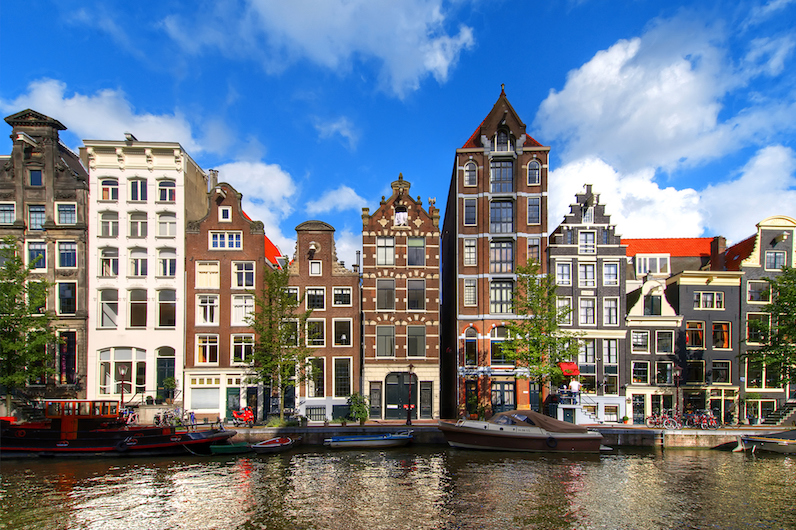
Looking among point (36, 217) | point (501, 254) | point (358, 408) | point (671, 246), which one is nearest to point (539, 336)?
point (501, 254)

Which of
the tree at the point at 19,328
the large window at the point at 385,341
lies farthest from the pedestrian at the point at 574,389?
the tree at the point at 19,328

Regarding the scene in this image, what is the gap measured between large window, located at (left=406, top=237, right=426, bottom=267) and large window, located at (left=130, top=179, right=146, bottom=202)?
21.8 m

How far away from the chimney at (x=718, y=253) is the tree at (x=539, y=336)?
60.4 ft

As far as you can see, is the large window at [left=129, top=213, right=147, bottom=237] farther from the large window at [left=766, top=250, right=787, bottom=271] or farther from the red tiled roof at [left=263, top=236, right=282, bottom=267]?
the large window at [left=766, top=250, right=787, bottom=271]

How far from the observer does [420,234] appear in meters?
43.3

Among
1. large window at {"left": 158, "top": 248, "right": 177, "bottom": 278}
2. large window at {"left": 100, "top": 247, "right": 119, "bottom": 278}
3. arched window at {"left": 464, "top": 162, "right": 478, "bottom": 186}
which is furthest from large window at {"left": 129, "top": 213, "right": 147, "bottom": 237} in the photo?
arched window at {"left": 464, "top": 162, "right": 478, "bottom": 186}

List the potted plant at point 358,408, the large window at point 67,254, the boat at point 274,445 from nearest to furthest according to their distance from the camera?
the boat at point 274,445
the potted plant at point 358,408
the large window at point 67,254

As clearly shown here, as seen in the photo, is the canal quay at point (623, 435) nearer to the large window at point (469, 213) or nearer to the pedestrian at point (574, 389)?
the pedestrian at point (574, 389)

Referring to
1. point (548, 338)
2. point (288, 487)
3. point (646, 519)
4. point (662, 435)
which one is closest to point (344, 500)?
point (288, 487)

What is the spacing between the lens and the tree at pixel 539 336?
37.2m

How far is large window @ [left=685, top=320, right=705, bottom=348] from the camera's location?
4325cm

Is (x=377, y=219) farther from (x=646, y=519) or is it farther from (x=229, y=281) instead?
(x=646, y=519)

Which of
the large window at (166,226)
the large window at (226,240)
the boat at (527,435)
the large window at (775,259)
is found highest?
the large window at (166,226)

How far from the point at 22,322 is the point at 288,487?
25287 millimetres
